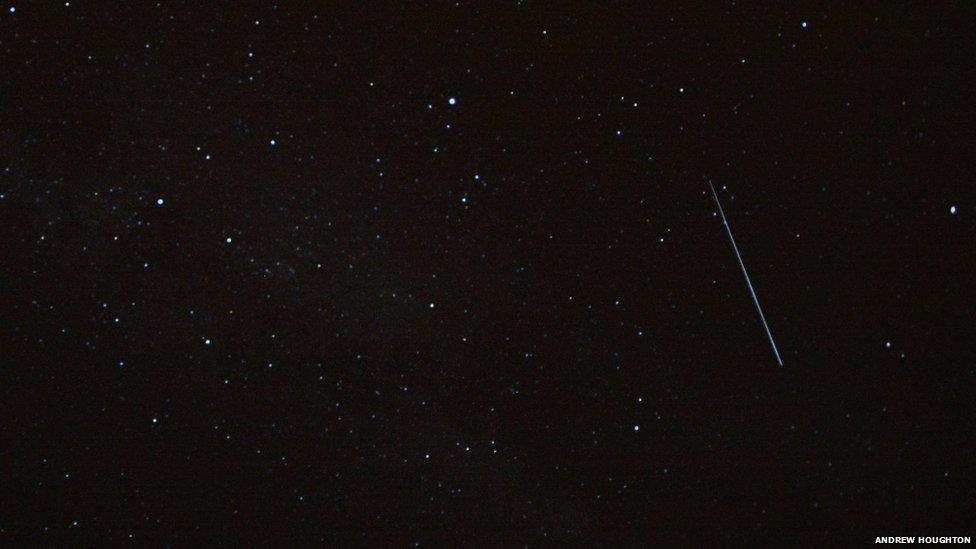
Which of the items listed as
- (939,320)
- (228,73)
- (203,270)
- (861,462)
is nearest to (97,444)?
(203,270)

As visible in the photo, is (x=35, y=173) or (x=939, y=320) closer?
(x=35, y=173)

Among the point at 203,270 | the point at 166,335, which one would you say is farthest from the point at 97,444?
the point at 203,270

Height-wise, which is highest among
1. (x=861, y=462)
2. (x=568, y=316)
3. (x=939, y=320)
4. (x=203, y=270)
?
(x=203, y=270)

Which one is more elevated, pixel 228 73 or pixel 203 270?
pixel 228 73

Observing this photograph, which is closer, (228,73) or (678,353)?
(228,73)

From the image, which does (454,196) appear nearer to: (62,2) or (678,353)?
(678,353)

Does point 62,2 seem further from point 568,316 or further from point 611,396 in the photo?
point 611,396
